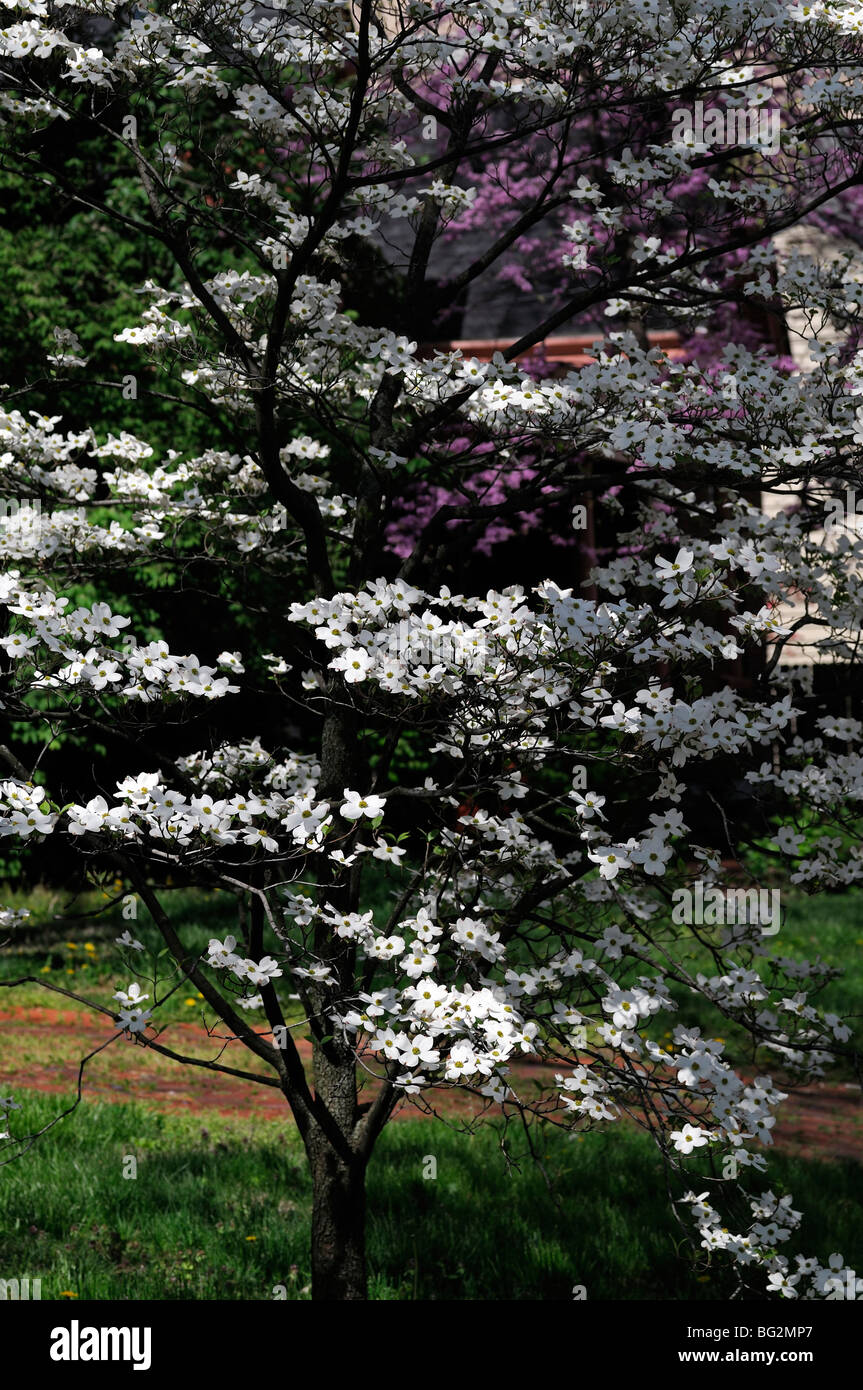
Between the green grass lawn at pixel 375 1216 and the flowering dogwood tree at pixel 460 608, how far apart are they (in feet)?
2.26

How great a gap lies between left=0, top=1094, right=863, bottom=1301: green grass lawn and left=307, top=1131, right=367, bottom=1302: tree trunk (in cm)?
61

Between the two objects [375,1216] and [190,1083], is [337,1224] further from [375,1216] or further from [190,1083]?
[190,1083]

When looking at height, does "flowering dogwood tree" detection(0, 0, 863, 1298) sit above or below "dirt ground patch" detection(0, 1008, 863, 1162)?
above

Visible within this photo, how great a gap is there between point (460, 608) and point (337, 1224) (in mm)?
1969

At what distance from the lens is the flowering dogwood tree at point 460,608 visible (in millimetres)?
3172

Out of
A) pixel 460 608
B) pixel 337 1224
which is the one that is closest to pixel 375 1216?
pixel 337 1224

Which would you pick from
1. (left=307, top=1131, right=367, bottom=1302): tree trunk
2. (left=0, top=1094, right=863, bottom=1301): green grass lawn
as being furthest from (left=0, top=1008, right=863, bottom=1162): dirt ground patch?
(left=307, top=1131, right=367, bottom=1302): tree trunk

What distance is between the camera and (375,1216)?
5.00 meters

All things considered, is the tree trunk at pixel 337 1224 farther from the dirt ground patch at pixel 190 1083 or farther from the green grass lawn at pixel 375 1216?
the dirt ground patch at pixel 190 1083

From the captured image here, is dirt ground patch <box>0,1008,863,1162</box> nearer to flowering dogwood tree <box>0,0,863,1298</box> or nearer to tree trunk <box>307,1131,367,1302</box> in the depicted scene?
flowering dogwood tree <box>0,0,863,1298</box>

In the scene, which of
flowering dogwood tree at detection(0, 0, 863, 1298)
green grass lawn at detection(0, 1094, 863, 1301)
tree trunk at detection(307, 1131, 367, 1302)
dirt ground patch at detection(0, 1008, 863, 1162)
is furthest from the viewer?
dirt ground patch at detection(0, 1008, 863, 1162)

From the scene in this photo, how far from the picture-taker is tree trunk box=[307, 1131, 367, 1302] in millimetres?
3816

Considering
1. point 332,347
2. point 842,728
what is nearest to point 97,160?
point 332,347
